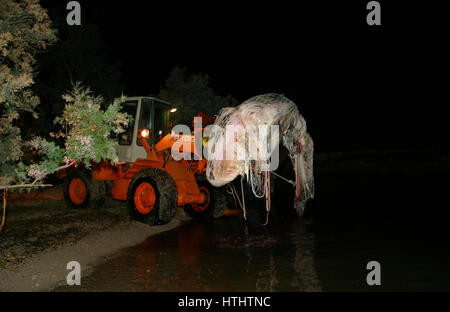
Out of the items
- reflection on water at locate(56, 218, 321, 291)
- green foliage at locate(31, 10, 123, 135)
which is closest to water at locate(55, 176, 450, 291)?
reflection on water at locate(56, 218, 321, 291)

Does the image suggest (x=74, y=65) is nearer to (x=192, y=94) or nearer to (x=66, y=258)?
(x=192, y=94)

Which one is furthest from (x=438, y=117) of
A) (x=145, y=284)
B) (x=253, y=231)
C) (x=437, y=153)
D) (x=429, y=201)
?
(x=145, y=284)

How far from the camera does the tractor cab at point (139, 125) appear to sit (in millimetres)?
12266

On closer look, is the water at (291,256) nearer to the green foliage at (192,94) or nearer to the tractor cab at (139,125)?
the tractor cab at (139,125)

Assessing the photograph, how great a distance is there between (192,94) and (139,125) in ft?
64.6

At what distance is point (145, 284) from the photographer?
21.2 ft

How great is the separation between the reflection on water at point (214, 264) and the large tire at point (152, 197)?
0.55m

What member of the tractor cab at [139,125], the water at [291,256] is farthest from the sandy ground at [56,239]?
the tractor cab at [139,125]

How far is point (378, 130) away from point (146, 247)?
62.3 m

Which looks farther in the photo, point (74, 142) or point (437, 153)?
point (437, 153)

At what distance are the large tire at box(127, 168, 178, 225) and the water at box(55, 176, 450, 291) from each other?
552 millimetres

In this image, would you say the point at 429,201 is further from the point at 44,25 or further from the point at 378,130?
the point at 378,130
